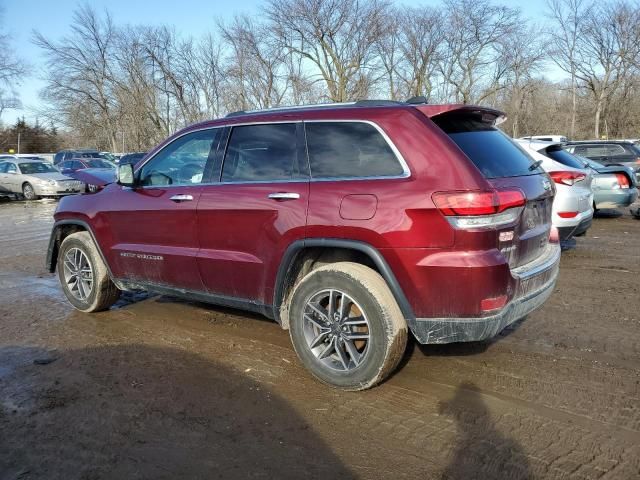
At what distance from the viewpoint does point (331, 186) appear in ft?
11.4

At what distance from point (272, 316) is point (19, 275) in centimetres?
493

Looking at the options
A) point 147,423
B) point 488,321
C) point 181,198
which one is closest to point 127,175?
point 181,198

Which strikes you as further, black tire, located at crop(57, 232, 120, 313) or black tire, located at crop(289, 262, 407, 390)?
black tire, located at crop(57, 232, 120, 313)

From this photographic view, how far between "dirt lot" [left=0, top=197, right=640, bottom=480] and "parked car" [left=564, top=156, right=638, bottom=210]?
6577 millimetres

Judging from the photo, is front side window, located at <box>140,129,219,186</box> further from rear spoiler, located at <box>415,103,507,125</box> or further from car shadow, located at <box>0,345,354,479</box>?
rear spoiler, located at <box>415,103,507,125</box>

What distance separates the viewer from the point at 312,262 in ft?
12.4

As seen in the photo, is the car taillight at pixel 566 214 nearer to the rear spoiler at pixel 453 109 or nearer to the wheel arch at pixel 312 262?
the rear spoiler at pixel 453 109

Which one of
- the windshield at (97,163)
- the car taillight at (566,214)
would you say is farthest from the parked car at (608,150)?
the windshield at (97,163)

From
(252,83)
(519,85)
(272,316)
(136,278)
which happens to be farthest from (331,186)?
(519,85)

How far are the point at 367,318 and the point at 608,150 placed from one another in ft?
47.1

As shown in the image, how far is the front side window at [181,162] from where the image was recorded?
14.3 feet

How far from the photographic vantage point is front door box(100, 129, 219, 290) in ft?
14.1

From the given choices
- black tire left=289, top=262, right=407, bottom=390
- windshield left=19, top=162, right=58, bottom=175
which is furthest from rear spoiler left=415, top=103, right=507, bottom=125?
windshield left=19, top=162, right=58, bottom=175

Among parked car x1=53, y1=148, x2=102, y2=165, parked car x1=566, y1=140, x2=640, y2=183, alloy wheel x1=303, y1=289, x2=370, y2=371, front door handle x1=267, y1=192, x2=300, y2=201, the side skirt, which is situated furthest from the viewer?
parked car x1=53, y1=148, x2=102, y2=165
